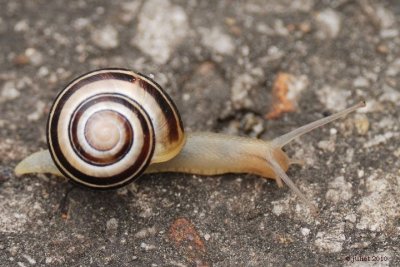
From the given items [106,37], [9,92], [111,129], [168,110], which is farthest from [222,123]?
[9,92]

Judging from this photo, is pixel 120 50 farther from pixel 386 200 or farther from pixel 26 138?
pixel 386 200

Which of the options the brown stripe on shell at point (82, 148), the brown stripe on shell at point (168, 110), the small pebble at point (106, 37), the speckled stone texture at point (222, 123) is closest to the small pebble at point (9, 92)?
the speckled stone texture at point (222, 123)

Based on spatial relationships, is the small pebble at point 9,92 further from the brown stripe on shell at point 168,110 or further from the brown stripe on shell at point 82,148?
the brown stripe on shell at point 168,110

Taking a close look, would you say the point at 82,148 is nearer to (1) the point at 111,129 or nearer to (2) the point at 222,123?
(1) the point at 111,129

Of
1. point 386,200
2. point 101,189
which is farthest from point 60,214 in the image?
point 386,200

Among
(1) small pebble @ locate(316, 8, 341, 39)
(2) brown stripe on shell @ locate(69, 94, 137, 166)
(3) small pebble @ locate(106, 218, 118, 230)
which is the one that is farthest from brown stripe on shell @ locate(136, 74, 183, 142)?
(1) small pebble @ locate(316, 8, 341, 39)

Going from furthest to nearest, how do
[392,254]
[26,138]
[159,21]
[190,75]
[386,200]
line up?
[159,21], [190,75], [26,138], [386,200], [392,254]
